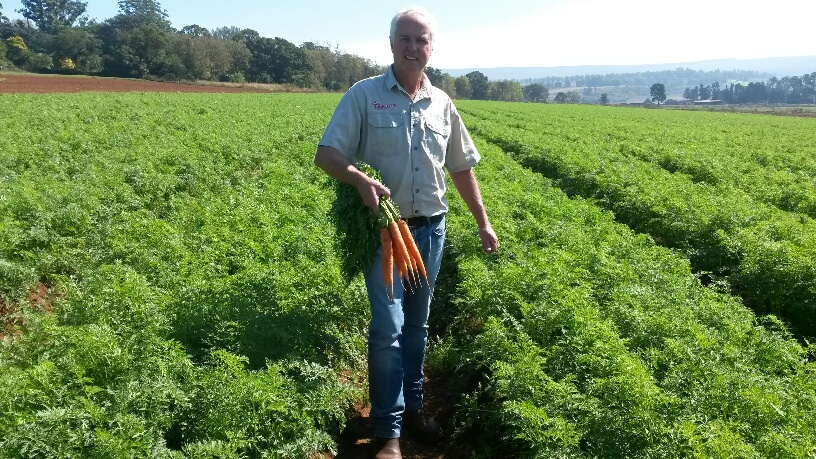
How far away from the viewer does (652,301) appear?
5.89 meters

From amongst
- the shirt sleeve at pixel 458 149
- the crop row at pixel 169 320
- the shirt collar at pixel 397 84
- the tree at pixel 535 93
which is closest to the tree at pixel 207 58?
the crop row at pixel 169 320

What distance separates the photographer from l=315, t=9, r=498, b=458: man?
13.5ft

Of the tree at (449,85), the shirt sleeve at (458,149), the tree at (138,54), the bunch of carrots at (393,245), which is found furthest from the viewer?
the tree at (449,85)

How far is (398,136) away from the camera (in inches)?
169

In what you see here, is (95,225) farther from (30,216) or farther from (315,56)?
(315,56)

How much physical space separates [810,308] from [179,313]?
7.19 meters

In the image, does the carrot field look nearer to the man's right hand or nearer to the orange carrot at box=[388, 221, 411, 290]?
the orange carrot at box=[388, 221, 411, 290]

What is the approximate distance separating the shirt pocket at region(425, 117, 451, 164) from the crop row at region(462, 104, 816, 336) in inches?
188

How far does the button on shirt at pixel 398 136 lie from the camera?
4.19m

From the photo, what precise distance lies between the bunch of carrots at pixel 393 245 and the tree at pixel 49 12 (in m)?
156

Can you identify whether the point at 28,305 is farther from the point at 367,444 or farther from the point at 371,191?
the point at 371,191

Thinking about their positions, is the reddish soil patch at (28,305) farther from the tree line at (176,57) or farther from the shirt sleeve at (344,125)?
the tree line at (176,57)

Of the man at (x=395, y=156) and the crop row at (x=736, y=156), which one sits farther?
the crop row at (x=736, y=156)

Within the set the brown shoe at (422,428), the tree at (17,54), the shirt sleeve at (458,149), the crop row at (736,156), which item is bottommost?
the brown shoe at (422,428)
